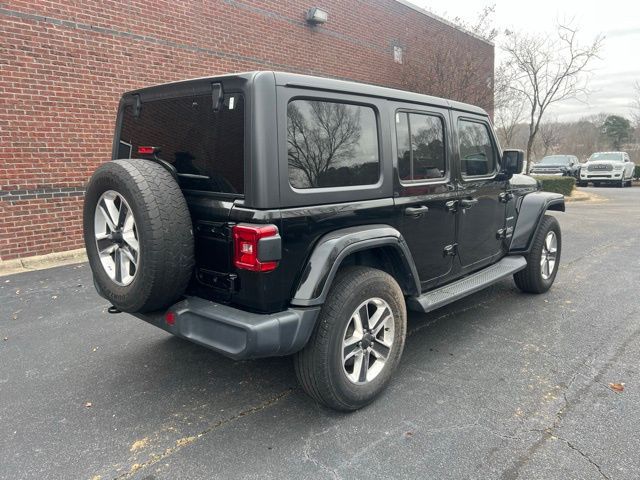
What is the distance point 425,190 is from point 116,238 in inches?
85.0

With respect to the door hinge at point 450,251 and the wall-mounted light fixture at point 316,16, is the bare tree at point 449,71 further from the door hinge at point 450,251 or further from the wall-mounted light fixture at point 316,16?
the door hinge at point 450,251

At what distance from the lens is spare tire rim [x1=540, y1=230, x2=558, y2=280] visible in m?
5.06

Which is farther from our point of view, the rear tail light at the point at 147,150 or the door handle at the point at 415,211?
the door handle at the point at 415,211

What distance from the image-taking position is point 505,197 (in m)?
4.59

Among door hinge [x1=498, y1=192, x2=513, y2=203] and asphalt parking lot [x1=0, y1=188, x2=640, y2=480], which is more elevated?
door hinge [x1=498, y1=192, x2=513, y2=203]

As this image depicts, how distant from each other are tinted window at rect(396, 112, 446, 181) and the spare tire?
1.59 metres

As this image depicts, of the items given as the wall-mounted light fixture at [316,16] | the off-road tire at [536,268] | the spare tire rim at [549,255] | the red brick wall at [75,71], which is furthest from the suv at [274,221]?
the wall-mounted light fixture at [316,16]

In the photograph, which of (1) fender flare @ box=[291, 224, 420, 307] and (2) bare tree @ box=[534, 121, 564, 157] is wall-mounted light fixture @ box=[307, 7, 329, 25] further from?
Answer: (2) bare tree @ box=[534, 121, 564, 157]

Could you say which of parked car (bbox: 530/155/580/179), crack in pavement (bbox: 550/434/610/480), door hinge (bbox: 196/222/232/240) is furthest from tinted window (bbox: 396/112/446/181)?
parked car (bbox: 530/155/580/179)

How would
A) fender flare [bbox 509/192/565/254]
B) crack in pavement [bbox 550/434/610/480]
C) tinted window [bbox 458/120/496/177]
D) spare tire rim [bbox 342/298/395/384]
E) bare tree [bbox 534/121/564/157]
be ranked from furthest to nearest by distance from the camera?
1. bare tree [bbox 534/121/564/157]
2. fender flare [bbox 509/192/565/254]
3. tinted window [bbox 458/120/496/177]
4. spare tire rim [bbox 342/298/395/384]
5. crack in pavement [bbox 550/434/610/480]

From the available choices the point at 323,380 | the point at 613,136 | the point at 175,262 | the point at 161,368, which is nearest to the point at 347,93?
the point at 175,262

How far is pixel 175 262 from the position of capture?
253 cm

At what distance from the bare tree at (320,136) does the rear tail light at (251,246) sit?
1.40 feet

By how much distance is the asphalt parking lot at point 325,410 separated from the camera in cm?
240
